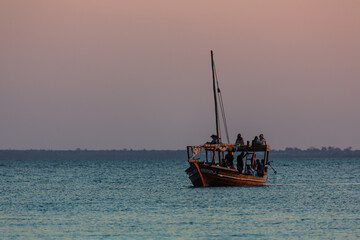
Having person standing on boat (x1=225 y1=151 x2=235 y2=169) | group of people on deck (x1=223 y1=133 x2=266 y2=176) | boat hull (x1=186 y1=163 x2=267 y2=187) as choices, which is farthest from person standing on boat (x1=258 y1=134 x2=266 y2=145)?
boat hull (x1=186 y1=163 x2=267 y2=187)

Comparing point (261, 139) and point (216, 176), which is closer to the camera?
point (216, 176)

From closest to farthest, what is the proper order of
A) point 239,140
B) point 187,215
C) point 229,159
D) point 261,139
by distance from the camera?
point 187,215
point 229,159
point 239,140
point 261,139

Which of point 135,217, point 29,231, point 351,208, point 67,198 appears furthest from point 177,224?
point 67,198

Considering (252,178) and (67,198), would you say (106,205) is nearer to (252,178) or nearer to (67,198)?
(67,198)

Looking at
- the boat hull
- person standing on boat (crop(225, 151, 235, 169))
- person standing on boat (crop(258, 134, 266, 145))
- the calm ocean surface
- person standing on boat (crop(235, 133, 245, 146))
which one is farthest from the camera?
person standing on boat (crop(258, 134, 266, 145))

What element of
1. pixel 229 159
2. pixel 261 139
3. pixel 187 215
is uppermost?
pixel 261 139

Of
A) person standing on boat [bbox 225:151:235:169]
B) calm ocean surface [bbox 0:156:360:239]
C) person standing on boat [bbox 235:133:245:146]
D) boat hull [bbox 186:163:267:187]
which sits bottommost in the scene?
calm ocean surface [bbox 0:156:360:239]

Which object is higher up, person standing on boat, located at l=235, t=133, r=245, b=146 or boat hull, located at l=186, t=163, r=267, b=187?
person standing on boat, located at l=235, t=133, r=245, b=146

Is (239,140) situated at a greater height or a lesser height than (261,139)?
lesser

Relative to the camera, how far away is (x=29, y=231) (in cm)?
3341

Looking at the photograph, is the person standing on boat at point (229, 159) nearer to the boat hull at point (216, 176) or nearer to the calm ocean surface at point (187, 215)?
the boat hull at point (216, 176)

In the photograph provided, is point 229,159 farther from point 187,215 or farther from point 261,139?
point 187,215

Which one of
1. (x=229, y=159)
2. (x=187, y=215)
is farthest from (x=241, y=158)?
(x=187, y=215)

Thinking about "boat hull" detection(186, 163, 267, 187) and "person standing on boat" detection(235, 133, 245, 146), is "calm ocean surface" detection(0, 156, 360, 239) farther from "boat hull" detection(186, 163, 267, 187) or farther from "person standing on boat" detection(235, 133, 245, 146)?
"person standing on boat" detection(235, 133, 245, 146)
